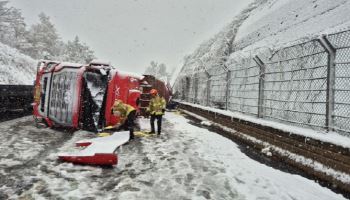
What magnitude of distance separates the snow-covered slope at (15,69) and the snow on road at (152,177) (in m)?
28.1

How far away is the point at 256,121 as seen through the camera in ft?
29.0

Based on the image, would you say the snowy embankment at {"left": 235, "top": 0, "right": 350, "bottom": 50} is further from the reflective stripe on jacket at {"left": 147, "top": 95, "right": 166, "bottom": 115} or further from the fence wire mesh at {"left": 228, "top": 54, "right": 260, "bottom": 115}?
the reflective stripe on jacket at {"left": 147, "top": 95, "right": 166, "bottom": 115}

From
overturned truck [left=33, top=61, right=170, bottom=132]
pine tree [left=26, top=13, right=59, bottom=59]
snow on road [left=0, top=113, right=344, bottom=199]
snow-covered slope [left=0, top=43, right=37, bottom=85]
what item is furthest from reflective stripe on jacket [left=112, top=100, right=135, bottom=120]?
pine tree [left=26, top=13, right=59, bottom=59]

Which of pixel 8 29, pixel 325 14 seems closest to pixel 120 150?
pixel 325 14

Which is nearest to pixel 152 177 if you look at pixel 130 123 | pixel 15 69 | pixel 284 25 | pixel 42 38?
pixel 130 123

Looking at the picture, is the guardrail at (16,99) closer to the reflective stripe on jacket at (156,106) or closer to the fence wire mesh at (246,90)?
the reflective stripe on jacket at (156,106)

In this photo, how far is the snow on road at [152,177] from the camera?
479 centimetres

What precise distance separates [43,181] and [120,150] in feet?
9.88

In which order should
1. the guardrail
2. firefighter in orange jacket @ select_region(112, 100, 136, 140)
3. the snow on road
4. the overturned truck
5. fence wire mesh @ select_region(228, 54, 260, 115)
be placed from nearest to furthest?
the snow on road
firefighter in orange jacket @ select_region(112, 100, 136, 140)
the overturned truck
fence wire mesh @ select_region(228, 54, 260, 115)
the guardrail

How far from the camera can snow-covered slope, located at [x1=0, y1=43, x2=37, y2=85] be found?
1306 inches

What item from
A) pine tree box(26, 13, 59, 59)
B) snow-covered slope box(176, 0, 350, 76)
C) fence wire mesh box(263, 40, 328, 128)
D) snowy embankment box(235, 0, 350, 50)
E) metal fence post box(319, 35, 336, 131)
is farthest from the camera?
pine tree box(26, 13, 59, 59)

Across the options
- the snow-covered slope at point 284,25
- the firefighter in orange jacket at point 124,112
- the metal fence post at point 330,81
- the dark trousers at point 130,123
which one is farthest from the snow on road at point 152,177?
the snow-covered slope at point 284,25

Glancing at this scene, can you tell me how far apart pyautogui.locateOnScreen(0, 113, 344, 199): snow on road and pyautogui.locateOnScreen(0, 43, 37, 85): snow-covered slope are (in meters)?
28.1

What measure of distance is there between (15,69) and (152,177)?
1460 inches
